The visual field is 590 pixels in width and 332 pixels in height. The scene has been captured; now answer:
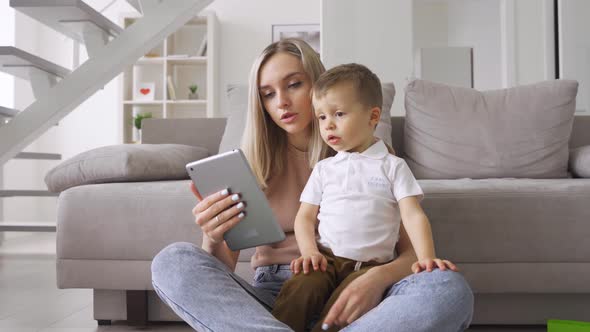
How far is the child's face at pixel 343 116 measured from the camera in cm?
117

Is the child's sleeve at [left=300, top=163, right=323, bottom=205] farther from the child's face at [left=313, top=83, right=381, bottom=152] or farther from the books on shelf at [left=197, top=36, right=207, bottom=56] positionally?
the books on shelf at [left=197, top=36, right=207, bottom=56]

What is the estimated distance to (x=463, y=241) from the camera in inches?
64.2

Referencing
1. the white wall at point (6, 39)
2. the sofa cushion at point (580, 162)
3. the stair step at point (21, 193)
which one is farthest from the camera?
the white wall at point (6, 39)

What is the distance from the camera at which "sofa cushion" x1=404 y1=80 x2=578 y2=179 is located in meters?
2.11

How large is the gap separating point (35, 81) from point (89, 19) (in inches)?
15.6

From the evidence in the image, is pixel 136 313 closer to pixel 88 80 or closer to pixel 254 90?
pixel 254 90

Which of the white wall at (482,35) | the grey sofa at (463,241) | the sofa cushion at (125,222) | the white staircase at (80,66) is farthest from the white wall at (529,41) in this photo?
the sofa cushion at (125,222)

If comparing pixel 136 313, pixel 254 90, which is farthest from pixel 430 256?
pixel 136 313

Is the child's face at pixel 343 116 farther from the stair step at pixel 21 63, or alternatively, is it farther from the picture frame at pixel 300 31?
the picture frame at pixel 300 31

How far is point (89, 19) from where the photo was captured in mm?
2424

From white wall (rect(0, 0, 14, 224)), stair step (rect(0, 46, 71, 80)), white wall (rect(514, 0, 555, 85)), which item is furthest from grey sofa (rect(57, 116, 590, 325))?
white wall (rect(0, 0, 14, 224))

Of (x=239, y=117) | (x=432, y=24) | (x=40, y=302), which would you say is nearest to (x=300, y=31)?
(x=432, y=24)

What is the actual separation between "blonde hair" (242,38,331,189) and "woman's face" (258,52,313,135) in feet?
0.05

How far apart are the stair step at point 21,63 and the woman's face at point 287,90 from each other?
4.56ft
